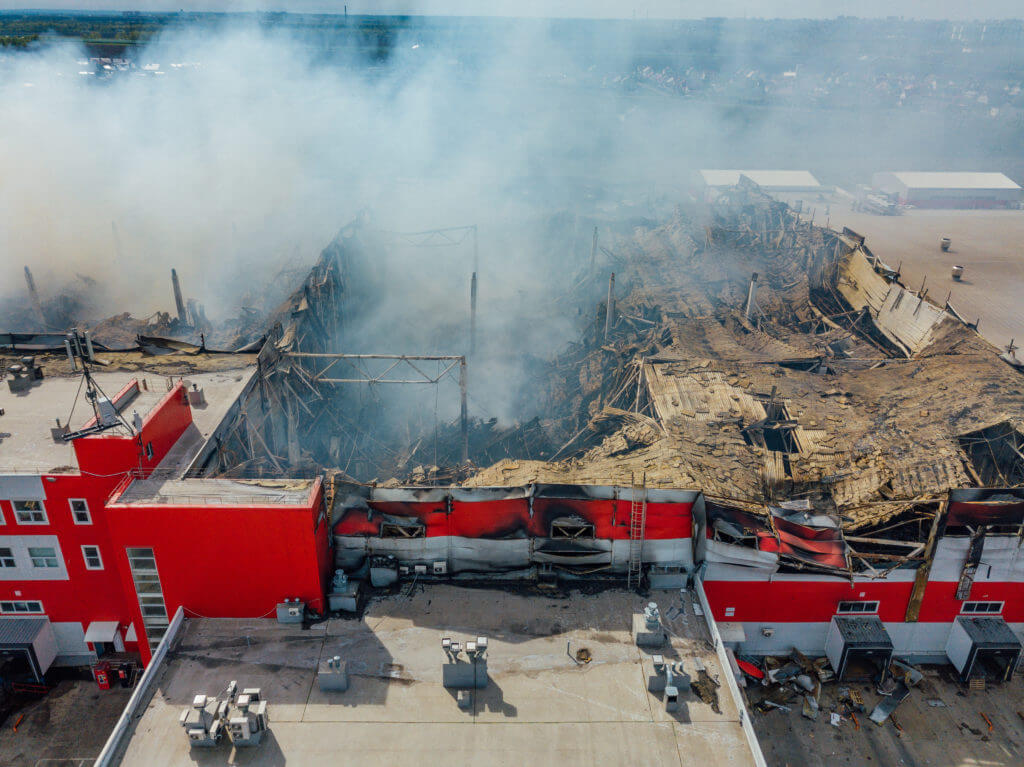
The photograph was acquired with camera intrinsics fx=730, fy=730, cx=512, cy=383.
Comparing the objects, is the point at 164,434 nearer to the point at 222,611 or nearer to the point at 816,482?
the point at 222,611

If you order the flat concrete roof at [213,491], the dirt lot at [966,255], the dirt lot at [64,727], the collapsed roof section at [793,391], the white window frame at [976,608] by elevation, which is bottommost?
the dirt lot at [64,727]

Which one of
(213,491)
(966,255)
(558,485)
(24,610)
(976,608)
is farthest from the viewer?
(966,255)

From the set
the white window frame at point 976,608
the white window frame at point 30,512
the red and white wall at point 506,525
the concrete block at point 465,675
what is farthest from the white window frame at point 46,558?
the white window frame at point 976,608

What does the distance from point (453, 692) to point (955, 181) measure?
6775 cm

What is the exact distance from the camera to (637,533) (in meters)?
15.8

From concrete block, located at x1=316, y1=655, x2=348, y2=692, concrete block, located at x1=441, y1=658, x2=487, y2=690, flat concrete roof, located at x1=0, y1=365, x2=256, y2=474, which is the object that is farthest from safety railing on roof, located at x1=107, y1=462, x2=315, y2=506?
concrete block, located at x1=441, y1=658, x2=487, y2=690

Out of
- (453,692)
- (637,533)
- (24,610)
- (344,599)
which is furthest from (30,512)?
(637,533)

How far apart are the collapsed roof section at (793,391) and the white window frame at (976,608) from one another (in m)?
2.75

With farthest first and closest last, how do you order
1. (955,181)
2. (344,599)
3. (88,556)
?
(955,181) < (88,556) < (344,599)

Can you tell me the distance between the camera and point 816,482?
19.4m

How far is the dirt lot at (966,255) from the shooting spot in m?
38.9

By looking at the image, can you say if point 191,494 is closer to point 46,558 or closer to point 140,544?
point 140,544

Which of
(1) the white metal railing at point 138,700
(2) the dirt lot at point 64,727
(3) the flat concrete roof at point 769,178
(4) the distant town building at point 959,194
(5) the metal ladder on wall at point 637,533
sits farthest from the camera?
(3) the flat concrete roof at point 769,178

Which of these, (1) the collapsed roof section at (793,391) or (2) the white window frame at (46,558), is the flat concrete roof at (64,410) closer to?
(2) the white window frame at (46,558)
